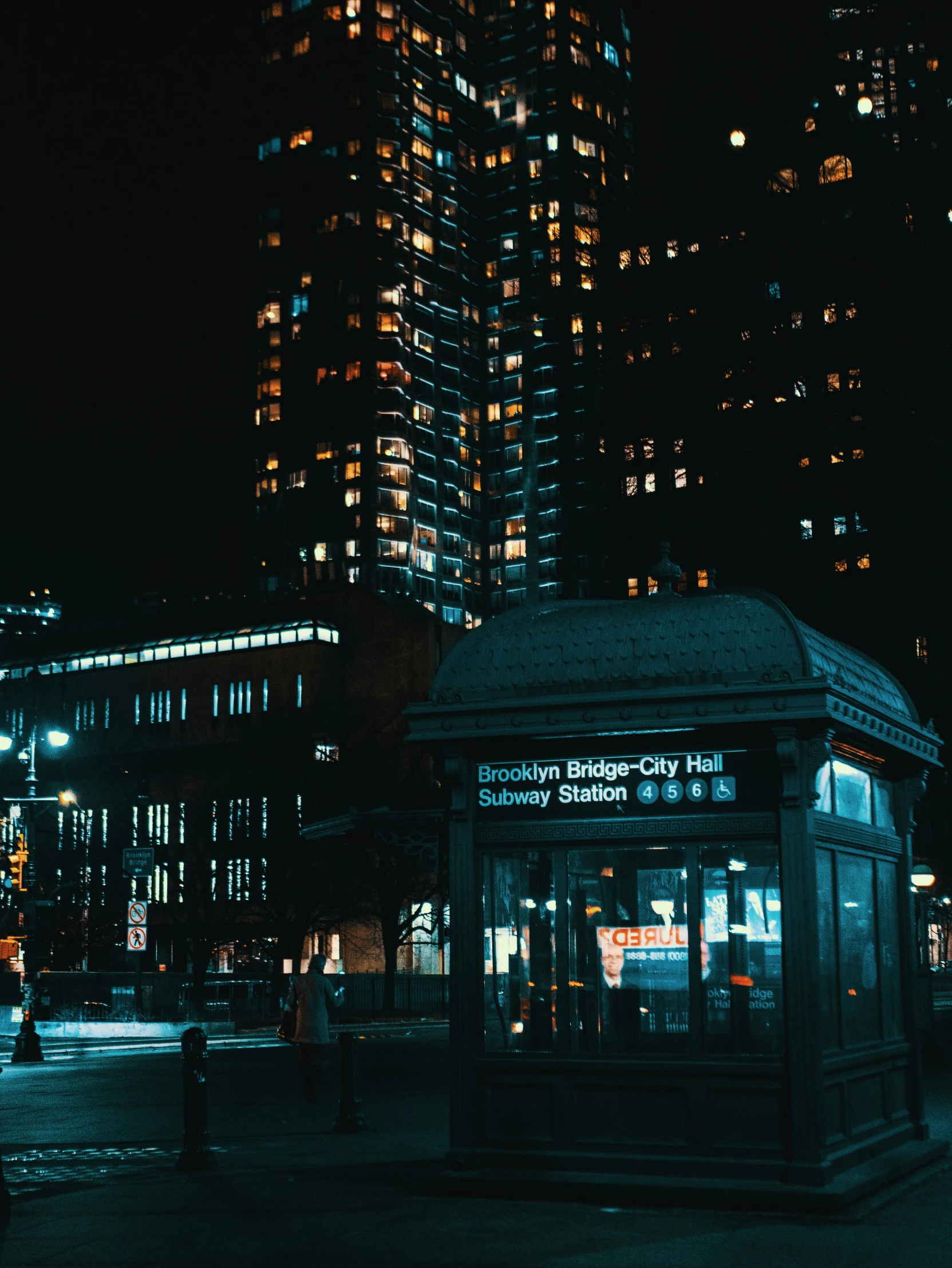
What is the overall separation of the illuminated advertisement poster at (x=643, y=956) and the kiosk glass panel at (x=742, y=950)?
199 millimetres

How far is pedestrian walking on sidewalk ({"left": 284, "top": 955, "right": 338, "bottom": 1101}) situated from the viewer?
18.4m

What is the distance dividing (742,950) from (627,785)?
56.4 inches

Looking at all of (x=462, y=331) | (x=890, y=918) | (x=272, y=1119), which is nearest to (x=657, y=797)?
(x=890, y=918)

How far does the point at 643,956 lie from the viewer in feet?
35.6

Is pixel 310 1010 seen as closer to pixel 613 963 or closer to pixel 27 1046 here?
pixel 613 963

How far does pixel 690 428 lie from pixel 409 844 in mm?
8088

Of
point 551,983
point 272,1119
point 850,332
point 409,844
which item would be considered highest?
point 850,332

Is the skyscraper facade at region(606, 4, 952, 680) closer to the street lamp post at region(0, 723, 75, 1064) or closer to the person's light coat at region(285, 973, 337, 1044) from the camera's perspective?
the person's light coat at region(285, 973, 337, 1044)

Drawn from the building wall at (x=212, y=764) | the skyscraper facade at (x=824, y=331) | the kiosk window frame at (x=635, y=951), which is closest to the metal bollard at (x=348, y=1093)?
the kiosk window frame at (x=635, y=951)

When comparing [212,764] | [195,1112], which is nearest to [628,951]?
[195,1112]

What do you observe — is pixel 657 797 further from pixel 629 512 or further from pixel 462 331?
pixel 462 331

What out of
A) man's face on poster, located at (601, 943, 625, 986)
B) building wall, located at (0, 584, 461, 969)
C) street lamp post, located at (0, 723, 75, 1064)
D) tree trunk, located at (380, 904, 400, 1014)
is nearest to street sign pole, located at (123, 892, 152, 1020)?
street lamp post, located at (0, 723, 75, 1064)

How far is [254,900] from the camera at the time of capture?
2199 inches

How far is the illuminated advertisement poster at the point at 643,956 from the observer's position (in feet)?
35.1
